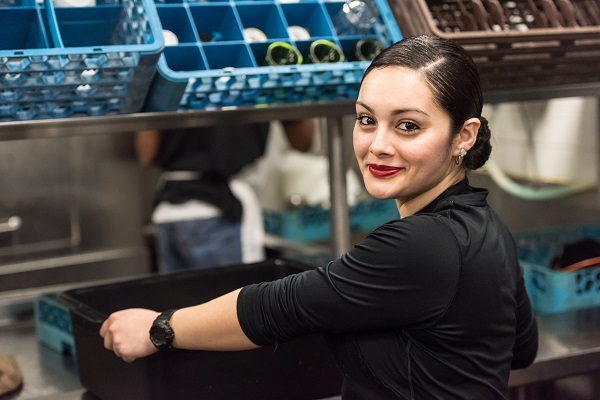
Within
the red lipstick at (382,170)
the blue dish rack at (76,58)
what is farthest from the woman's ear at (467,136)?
the blue dish rack at (76,58)

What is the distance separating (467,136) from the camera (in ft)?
4.50

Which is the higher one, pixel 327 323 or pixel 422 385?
pixel 327 323

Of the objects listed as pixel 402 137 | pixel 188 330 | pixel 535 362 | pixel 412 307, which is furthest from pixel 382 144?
pixel 535 362

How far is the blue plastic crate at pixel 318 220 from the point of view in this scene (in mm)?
3350

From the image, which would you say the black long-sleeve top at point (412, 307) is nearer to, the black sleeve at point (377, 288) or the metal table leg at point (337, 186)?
the black sleeve at point (377, 288)

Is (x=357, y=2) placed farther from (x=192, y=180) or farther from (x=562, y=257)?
(x=192, y=180)

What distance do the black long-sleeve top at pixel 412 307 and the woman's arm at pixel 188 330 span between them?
0.10 ft

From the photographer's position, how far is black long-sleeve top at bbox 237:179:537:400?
1255mm

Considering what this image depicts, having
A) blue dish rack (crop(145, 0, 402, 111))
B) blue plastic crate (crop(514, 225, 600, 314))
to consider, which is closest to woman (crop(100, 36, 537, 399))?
blue dish rack (crop(145, 0, 402, 111))

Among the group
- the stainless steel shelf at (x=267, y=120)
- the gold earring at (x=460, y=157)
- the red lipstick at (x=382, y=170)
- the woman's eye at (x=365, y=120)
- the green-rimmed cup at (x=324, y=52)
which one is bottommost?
the gold earring at (x=460, y=157)

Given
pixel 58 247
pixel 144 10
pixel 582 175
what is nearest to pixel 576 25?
pixel 144 10

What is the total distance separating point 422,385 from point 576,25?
1.04 m

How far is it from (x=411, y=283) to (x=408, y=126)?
0.26 metres

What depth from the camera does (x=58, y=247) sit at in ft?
12.2
